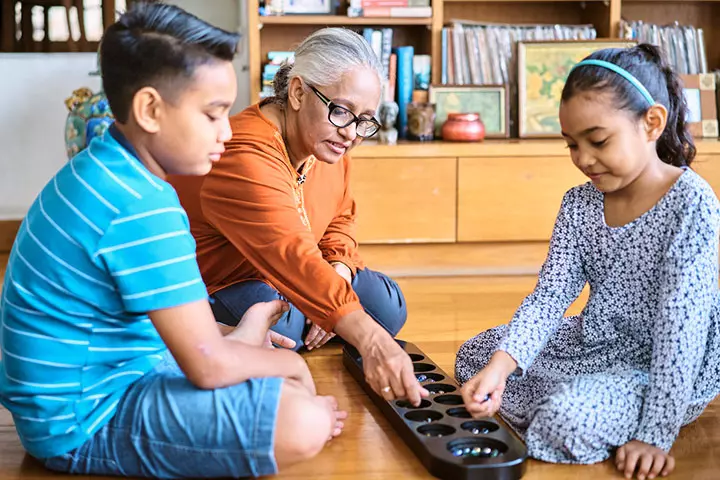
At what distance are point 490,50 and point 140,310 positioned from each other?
245cm

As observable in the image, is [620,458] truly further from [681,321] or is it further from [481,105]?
[481,105]

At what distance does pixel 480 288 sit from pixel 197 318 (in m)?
1.77

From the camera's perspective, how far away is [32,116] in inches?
141

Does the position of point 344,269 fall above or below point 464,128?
below

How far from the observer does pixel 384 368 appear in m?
1.51

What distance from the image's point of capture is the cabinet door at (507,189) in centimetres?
316

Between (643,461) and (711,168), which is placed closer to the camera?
(643,461)

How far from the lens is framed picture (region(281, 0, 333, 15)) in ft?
10.8

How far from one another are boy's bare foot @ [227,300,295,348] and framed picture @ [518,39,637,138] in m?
2.01

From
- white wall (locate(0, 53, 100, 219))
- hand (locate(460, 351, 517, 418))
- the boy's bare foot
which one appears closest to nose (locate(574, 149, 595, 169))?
hand (locate(460, 351, 517, 418))

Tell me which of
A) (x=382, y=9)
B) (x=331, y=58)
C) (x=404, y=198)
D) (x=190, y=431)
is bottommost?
(x=190, y=431)

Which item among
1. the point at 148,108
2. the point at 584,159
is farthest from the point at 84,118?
the point at 584,159

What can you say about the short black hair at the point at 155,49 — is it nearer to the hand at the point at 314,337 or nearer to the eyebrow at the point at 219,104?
the eyebrow at the point at 219,104

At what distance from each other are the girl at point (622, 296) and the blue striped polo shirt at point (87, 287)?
→ 0.56 m
